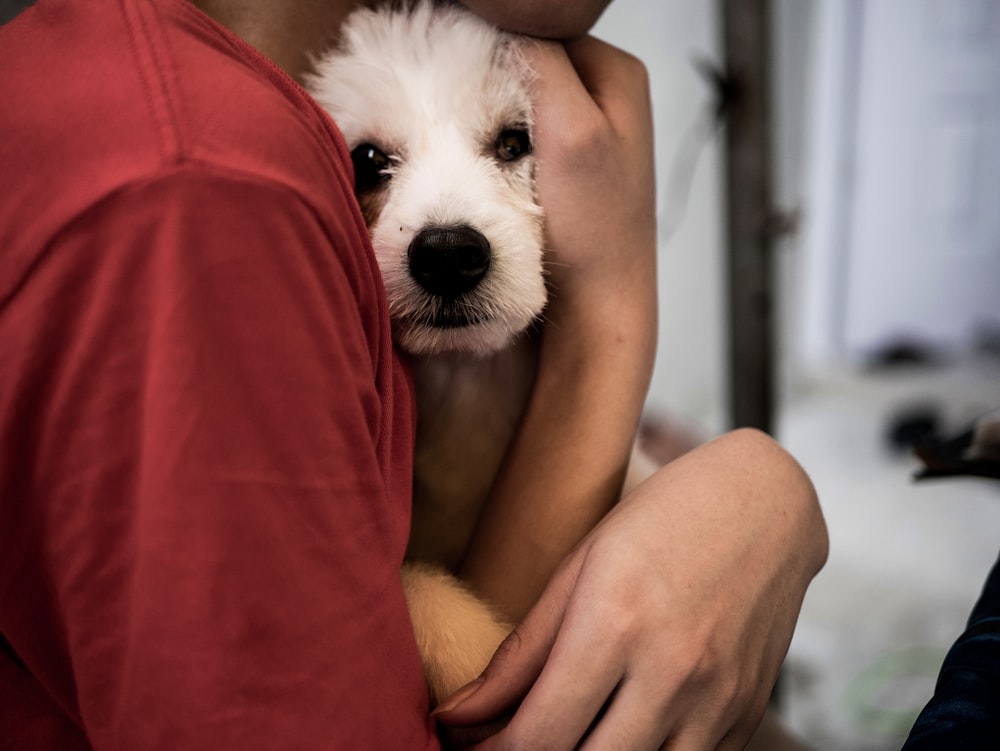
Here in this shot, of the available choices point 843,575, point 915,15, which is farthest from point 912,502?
point 915,15

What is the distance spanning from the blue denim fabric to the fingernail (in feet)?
1.02

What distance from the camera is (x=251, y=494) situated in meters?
0.36

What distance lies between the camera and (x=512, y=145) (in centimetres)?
88

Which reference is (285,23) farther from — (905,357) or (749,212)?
(905,357)

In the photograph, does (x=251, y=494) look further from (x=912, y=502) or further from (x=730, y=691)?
(x=912, y=502)

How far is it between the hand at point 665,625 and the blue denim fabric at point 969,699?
11 cm

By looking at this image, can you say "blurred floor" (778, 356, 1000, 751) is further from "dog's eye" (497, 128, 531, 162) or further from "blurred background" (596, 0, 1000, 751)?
"dog's eye" (497, 128, 531, 162)

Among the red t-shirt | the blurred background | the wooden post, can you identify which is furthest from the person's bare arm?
the blurred background

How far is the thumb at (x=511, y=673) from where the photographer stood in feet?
1.65

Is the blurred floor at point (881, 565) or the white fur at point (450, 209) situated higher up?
the white fur at point (450, 209)

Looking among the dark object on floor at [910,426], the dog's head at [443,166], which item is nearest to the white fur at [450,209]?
the dog's head at [443,166]

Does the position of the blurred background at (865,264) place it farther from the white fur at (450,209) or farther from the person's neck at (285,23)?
the person's neck at (285,23)

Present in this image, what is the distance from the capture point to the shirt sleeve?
34cm

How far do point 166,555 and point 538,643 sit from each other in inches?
10.6
